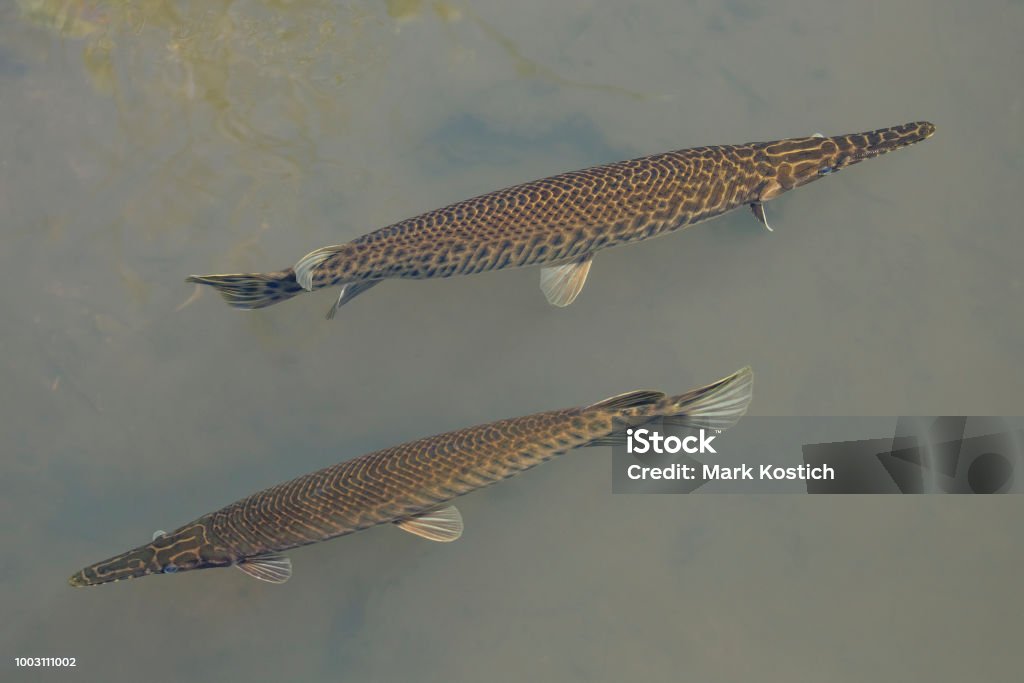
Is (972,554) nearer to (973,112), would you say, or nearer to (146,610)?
(973,112)

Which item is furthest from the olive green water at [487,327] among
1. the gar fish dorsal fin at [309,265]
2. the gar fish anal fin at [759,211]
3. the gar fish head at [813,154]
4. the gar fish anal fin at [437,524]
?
the gar fish dorsal fin at [309,265]

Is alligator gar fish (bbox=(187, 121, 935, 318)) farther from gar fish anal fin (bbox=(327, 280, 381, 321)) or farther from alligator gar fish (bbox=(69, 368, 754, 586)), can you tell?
alligator gar fish (bbox=(69, 368, 754, 586))

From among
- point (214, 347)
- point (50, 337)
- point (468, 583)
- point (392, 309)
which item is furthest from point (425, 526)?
point (50, 337)

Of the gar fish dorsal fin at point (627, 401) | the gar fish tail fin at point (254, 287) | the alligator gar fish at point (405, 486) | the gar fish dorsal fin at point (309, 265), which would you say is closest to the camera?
the alligator gar fish at point (405, 486)

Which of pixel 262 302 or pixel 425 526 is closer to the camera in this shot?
pixel 425 526

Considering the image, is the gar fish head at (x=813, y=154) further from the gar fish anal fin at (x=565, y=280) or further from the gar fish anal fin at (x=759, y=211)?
the gar fish anal fin at (x=565, y=280)

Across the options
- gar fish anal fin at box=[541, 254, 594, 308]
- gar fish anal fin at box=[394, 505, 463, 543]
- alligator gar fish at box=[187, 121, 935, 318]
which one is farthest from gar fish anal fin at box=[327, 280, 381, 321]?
gar fish anal fin at box=[394, 505, 463, 543]

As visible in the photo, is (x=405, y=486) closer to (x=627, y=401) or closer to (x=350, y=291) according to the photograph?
(x=627, y=401)
